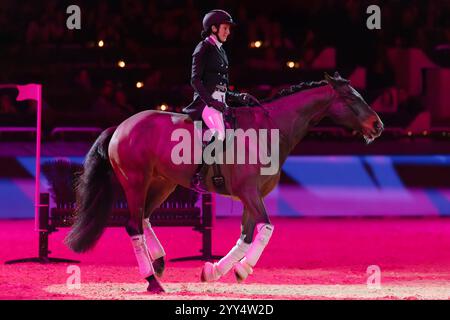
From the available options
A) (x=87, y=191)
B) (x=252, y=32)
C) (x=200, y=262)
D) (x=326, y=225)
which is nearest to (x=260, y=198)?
(x=87, y=191)

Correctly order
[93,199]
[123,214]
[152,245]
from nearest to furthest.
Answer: [152,245] < [93,199] < [123,214]

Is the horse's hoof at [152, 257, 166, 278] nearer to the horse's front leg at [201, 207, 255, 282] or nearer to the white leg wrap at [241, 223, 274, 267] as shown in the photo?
the horse's front leg at [201, 207, 255, 282]

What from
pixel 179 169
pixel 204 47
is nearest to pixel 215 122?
pixel 179 169

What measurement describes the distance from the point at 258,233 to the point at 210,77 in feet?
Answer: 4.99

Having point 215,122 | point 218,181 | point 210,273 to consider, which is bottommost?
point 210,273

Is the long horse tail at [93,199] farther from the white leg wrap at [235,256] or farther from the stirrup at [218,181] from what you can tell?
the white leg wrap at [235,256]

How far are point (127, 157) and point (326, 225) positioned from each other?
640cm

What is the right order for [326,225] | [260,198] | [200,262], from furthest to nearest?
[326,225] → [200,262] → [260,198]

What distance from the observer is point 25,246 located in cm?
1197

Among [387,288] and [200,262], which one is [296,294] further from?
[200,262]

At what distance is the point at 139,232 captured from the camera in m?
8.59

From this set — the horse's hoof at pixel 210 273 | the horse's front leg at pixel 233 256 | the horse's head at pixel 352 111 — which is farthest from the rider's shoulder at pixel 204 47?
the horse's hoof at pixel 210 273

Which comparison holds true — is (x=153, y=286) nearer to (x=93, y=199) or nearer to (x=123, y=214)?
(x=93, y=199)

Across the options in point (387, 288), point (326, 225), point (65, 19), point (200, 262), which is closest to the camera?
point (387, 288)
